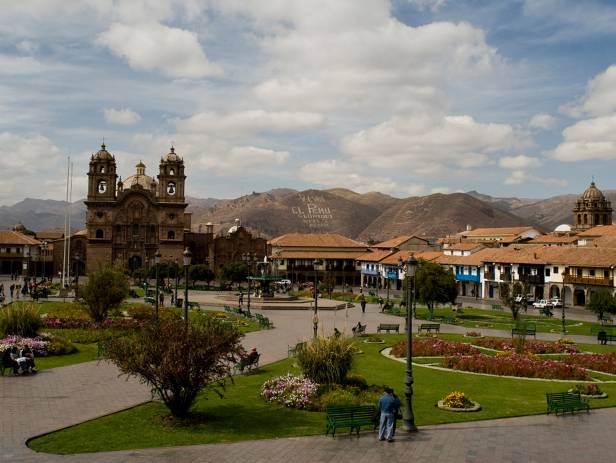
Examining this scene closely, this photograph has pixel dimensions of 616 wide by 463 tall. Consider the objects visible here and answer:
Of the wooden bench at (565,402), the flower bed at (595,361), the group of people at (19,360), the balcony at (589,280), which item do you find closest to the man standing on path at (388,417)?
the wooden bench at (565,402)

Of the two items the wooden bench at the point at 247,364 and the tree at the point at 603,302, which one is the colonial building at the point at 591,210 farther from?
the wooden bench at the point at 247,364

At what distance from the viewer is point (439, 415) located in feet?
56.2

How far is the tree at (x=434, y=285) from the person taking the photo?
4651 centimetres

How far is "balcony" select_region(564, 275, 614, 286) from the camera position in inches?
2335

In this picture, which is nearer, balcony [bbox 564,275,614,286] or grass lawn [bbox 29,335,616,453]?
grass lawn [bbox 29,335,616,453]

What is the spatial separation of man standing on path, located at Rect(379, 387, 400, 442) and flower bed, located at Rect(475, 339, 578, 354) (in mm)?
16326

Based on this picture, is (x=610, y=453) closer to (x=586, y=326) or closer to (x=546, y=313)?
(x=586, y=326)

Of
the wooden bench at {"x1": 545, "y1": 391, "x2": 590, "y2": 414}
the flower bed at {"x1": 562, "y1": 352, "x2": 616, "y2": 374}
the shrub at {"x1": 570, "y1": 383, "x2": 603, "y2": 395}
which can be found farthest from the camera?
the flower bed at {"x1": 562, "y1": 352, "x2": 616, "y2": 374}

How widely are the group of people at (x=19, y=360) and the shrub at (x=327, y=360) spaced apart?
996cm

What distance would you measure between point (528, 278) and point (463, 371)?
48276 millimetres

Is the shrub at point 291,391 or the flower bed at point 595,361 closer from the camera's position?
the shrub at point 291,391

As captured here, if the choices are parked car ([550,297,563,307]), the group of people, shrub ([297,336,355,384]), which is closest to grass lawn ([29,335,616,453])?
shrub ([297,336,355,384])

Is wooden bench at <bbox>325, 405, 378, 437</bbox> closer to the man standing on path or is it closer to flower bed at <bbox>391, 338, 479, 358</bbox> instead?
the man standing on path

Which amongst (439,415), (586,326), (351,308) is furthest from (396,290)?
(439,415)
